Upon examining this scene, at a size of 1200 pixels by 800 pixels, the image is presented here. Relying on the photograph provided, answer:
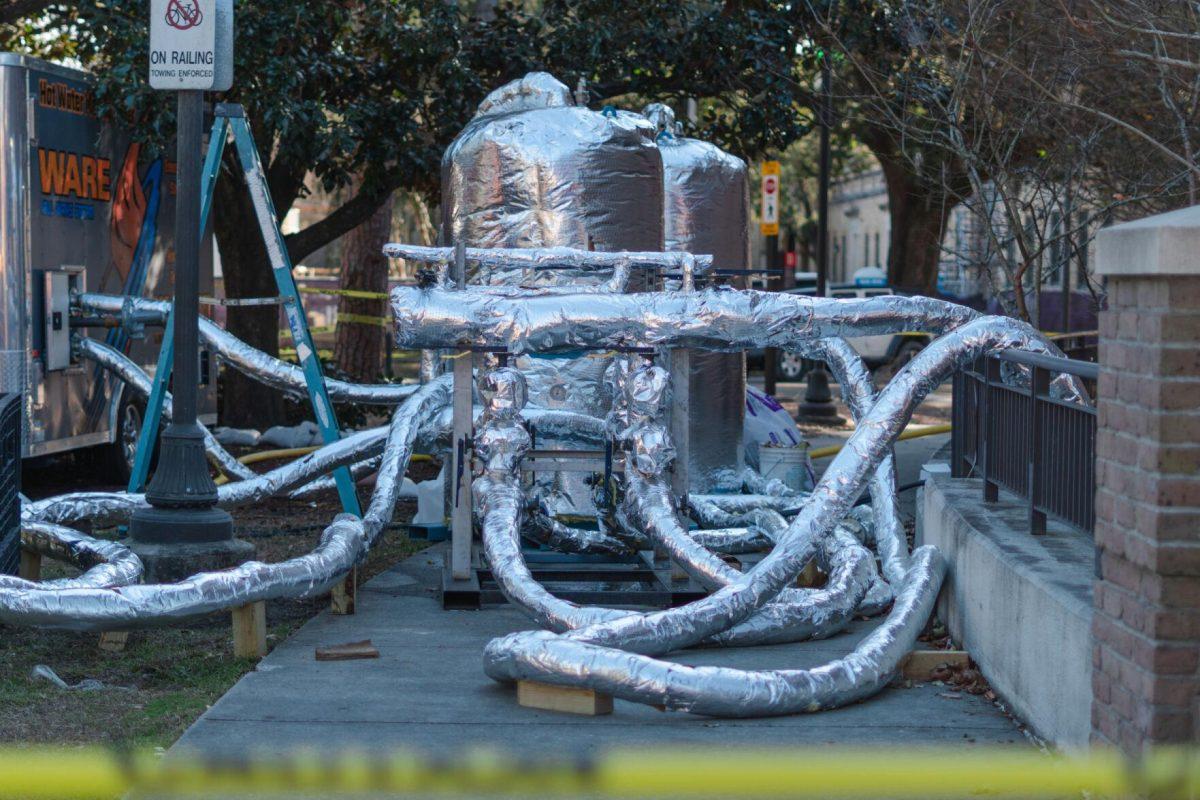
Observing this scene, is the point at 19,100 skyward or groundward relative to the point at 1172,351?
skyward

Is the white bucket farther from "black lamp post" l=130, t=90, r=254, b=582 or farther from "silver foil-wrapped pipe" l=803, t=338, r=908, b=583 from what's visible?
"black lamp post" l=130, t=90, r=254, b=582

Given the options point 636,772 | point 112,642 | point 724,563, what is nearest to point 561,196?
point 724,563

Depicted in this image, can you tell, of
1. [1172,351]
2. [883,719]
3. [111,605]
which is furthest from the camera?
[111,605]

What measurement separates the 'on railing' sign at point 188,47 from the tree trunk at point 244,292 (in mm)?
6233

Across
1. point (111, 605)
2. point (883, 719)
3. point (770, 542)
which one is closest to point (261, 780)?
point (111, 605)

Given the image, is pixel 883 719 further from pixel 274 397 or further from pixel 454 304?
pixel 274 397

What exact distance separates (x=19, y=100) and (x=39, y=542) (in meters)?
3.93

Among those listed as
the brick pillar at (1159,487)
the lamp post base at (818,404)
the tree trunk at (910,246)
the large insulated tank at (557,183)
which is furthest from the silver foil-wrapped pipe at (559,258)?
the tree trunk at (910,246)

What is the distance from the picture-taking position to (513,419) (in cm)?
802

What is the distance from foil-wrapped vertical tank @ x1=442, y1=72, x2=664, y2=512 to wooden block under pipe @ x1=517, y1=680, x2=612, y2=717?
3.86 m

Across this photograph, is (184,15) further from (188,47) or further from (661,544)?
(661,544)

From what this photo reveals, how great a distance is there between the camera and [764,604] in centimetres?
668

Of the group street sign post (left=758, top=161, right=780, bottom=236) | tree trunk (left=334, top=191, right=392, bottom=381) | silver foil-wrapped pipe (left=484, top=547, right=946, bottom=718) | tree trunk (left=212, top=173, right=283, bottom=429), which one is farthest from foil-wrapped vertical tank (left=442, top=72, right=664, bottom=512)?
street sign post (left=758, top=161, right=780, bottom=236)

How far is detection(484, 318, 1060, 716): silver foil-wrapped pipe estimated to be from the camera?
556 cm
